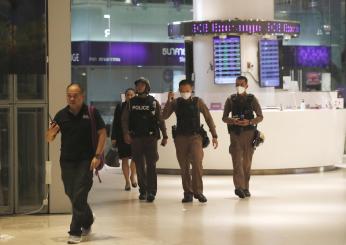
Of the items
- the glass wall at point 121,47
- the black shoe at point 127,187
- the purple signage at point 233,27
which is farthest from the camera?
the glass wall at point 121,47

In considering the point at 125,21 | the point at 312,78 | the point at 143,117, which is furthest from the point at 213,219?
the point at 312,78

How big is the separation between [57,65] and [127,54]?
41.1 feet

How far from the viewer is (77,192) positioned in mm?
6863

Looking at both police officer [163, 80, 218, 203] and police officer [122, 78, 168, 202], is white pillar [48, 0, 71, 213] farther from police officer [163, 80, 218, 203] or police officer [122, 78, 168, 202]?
police officer [163, 80, 218, 203]

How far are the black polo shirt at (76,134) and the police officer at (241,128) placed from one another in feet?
10.7

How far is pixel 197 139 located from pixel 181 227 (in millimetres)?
2106

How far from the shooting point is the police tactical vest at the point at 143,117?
9.75m

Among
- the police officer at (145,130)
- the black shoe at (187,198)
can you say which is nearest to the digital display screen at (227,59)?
the police officer at (145,130)

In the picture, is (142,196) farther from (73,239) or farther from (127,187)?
(73,239)

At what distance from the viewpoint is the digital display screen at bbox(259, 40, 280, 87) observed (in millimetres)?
14530

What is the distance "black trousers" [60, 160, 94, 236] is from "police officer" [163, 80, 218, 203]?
2.76 m

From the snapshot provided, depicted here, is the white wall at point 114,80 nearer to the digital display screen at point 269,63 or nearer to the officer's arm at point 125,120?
the digital display screen at point 269,63

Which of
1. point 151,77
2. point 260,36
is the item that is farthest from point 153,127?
point 151,77

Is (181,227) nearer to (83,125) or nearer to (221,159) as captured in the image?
(83,125)
